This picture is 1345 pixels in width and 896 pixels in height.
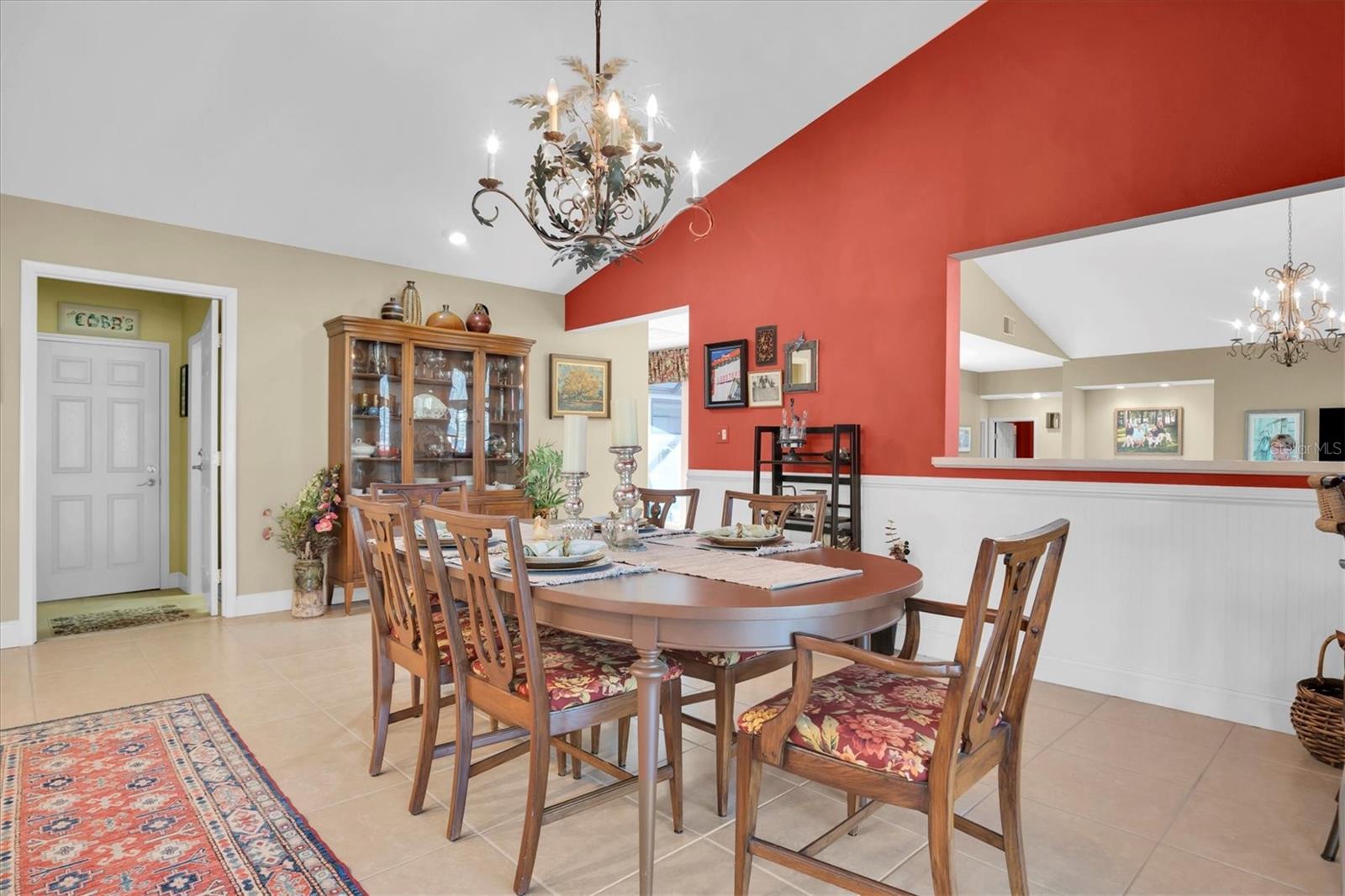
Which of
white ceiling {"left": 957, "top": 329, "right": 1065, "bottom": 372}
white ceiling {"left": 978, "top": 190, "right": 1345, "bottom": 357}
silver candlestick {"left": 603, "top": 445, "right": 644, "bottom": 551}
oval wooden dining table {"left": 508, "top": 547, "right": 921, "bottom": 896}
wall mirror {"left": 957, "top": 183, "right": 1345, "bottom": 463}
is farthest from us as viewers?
white ceiling {"left": 957, "top": 329, "right": 1065, "bottom": 372}

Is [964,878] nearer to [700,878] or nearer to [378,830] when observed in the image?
[700,878]

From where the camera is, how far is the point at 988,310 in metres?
6.85

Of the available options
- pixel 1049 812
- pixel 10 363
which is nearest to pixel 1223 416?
pixel 1049 812

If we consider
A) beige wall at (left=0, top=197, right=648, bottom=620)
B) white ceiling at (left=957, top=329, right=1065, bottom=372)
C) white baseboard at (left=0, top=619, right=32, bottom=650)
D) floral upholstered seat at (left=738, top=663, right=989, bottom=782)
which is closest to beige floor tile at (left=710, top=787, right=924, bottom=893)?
floral upholstered seat at (left=738, top=663, right=989, bottom=782)

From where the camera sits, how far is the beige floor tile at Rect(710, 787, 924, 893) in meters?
1.87

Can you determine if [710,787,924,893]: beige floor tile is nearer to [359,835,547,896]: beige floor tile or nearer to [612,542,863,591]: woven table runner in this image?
[359,835,547,896]: beige floor tile

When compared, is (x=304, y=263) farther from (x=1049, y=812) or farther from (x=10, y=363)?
(x=1049, y=812)

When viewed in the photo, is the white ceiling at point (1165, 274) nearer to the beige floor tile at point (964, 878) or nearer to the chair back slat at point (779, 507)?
the chair back slat at point (779, 507)

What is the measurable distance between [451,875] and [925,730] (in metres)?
1.24

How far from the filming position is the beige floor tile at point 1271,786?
7.25 feet

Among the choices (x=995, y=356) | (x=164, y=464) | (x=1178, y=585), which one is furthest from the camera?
(x=995, y=356)

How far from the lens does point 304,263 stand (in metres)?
4.81

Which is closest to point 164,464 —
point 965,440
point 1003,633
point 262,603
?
point 262,603

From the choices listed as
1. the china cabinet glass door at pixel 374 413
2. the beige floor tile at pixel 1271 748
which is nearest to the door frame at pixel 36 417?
the china cabinet glass door at pixel 374 413
